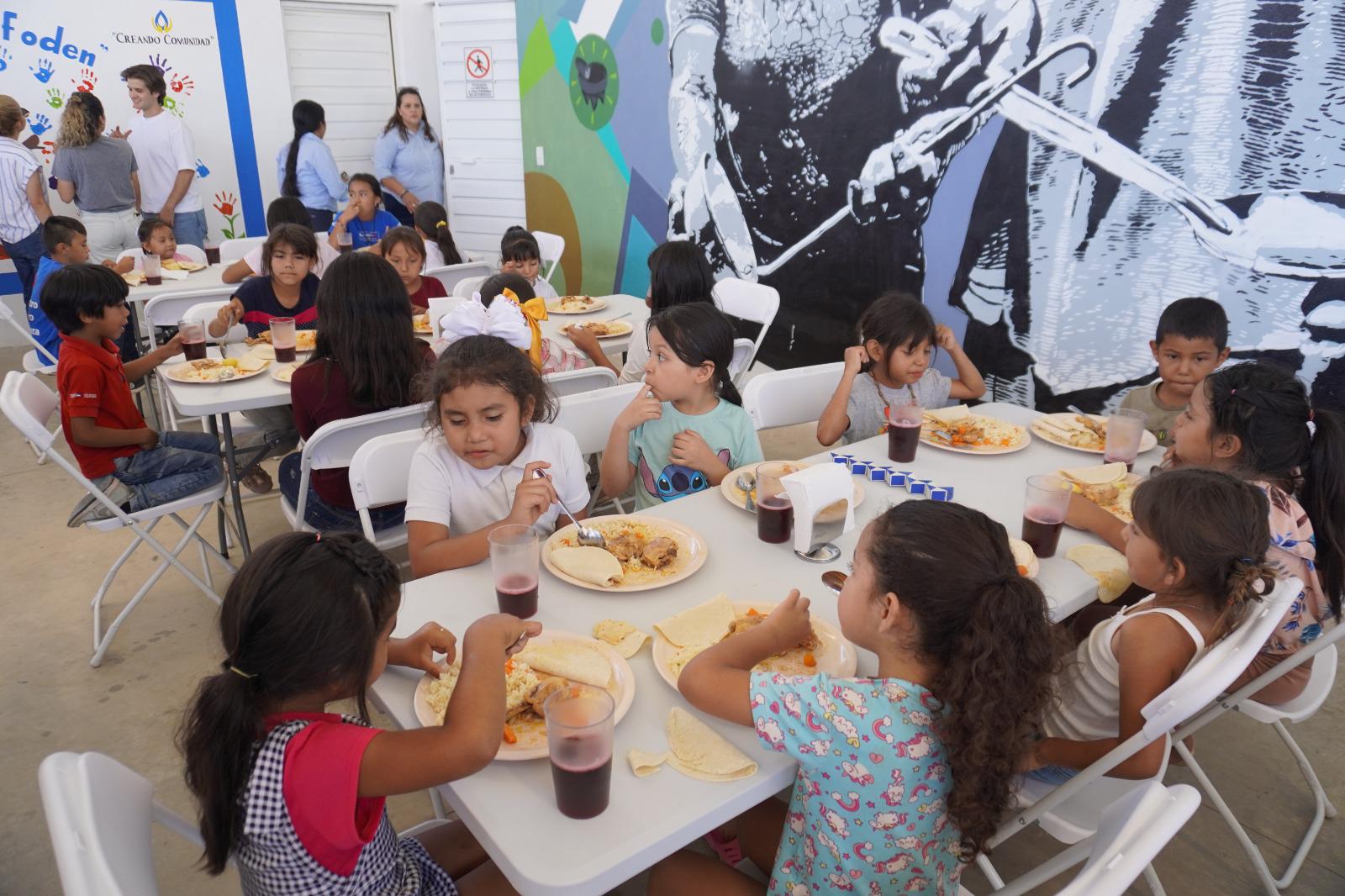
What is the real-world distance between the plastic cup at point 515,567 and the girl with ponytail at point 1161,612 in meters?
0.91

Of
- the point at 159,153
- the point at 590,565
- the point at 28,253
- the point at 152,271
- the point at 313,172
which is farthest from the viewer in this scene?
the point at 313,172

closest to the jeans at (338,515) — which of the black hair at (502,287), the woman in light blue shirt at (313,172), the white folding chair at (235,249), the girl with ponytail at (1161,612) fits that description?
the black hair at (502,287)

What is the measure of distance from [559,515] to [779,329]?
338cm

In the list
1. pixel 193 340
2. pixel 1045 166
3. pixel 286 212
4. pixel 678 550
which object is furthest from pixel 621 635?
pixel 286 212

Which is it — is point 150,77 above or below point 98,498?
above

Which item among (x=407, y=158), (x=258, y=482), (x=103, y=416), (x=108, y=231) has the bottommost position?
(x=258, y=482)

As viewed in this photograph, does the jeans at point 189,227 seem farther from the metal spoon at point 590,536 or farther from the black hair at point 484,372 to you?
the metal spoon at point 590,536

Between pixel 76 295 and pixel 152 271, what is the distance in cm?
211

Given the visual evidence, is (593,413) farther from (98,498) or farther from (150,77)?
(150,77)

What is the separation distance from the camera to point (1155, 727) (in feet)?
4.23

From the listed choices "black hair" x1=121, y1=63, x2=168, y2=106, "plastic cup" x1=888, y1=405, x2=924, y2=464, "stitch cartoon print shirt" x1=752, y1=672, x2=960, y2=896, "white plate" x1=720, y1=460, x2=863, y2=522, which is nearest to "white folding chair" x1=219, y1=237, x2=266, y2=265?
"black hair" x1=121, y1=63, x2=168, y2=106

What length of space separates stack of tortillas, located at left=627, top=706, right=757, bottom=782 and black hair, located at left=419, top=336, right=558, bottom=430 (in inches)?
41.1

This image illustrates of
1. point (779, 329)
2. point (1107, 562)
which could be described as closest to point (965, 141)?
point (779, 329)

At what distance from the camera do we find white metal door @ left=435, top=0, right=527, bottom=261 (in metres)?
7.20
